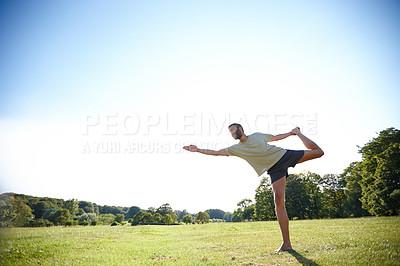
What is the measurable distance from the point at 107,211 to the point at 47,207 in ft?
58.2

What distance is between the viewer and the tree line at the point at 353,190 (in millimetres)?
33000

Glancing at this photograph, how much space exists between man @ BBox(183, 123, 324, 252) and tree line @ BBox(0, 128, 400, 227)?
882cm

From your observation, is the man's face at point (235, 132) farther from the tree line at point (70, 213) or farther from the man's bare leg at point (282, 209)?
the tree line at point (70, 213)

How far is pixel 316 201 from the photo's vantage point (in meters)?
57.8

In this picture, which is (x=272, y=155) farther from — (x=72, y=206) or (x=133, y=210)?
(x=133, y=210)

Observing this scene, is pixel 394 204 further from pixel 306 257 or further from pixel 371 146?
pixel 306 257

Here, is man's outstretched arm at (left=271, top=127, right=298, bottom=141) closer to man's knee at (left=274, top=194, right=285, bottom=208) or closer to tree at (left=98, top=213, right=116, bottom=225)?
man's knee at (left=274, top=194, right=285, bottom=208)

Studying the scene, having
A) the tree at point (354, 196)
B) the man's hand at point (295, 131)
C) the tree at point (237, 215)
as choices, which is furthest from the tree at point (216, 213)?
the man's hand at point (295, 131)

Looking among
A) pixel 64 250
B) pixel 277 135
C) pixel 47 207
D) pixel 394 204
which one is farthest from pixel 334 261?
pixel 47 207

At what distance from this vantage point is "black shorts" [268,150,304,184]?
6005 mm

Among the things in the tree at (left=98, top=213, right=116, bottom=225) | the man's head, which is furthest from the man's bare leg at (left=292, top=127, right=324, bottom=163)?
the tree at (left=98, top=213, right=116, bottom=225)

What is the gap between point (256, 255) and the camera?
553cm

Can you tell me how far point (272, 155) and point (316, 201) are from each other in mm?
61764

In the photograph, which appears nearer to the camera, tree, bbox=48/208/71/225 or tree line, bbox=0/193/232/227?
tree line, bbox=0/193/232/227
